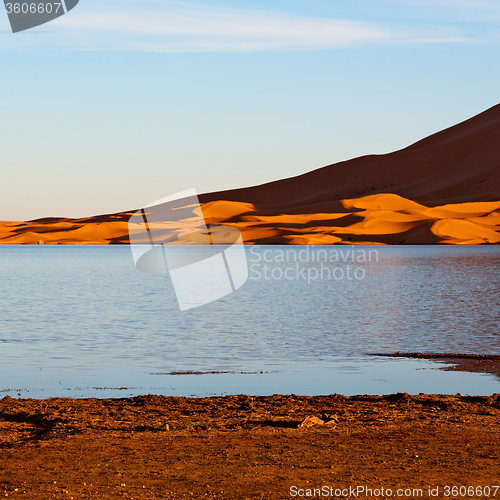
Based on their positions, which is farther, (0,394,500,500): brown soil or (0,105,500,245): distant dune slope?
(0,105,500,245): distant dune slope

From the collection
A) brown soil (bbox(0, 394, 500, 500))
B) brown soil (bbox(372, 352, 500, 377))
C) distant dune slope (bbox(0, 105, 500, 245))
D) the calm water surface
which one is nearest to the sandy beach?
brown soil (bbox(0, 394, 500, 500))

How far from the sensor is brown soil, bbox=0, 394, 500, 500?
21.2 feet

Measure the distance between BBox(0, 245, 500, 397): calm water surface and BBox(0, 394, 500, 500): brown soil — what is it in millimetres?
1331

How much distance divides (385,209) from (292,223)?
64.4ft

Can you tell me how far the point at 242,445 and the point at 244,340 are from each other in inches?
350

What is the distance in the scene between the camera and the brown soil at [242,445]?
21.2 feet

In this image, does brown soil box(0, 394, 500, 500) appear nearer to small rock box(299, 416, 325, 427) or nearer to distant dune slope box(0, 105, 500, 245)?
small rock box(299, 416, 325, 427)

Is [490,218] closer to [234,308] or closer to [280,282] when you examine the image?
[280,282]

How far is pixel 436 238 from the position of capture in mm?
118938

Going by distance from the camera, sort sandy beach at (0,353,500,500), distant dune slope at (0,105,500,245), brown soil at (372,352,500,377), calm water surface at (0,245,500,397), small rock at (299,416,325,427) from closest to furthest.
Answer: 1. sandy beach at (0,353,500,500)
2. small rock at (299,416,325,427)
3. calm water surface at (0,245,500,397)
4. brown soil at (372,352,500,377)
5. distant dune slope at (0,105,500,245)

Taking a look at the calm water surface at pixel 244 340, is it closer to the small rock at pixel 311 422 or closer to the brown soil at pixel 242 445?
the brown soil at pixel 242 445

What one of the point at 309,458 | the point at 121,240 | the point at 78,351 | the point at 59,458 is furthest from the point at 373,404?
the point at 121,240

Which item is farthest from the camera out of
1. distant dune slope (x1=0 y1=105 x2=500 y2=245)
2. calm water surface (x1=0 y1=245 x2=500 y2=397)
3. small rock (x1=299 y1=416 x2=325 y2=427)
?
distant dune slope (x1=0 y1=105 x2=500 y2=245)

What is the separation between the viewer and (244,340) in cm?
1664
